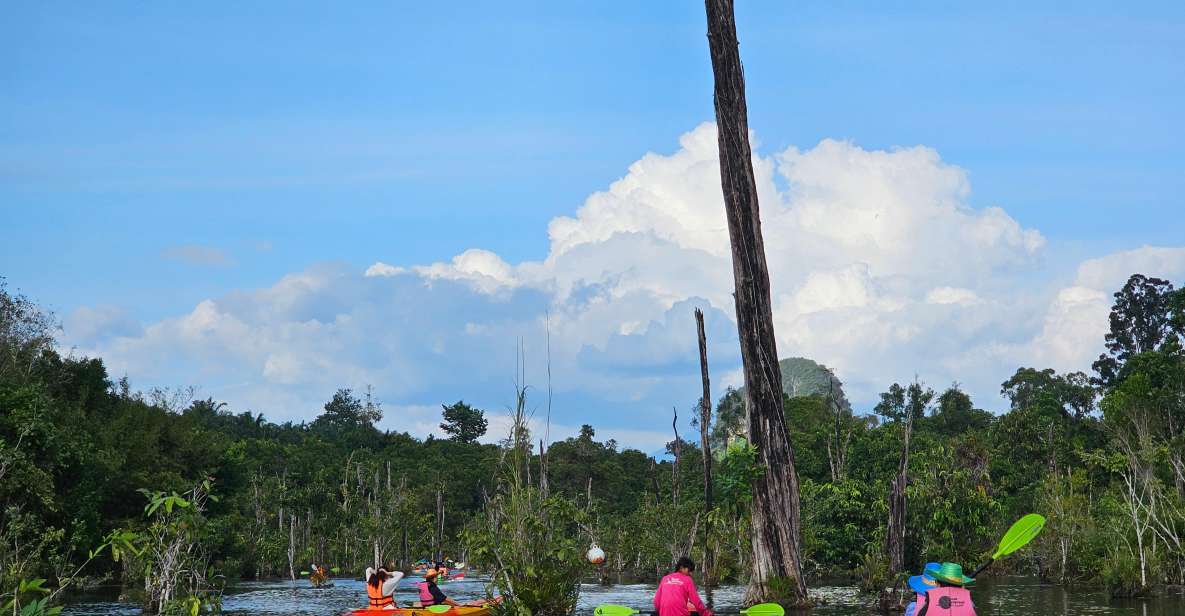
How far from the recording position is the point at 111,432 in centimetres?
4019

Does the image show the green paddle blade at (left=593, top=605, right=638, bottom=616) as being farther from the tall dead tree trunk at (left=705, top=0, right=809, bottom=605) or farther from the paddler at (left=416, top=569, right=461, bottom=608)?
the paddler at (left=416, top=569, right=461, bottom=608)

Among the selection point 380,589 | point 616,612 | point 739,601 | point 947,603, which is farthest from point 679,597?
point 739,601

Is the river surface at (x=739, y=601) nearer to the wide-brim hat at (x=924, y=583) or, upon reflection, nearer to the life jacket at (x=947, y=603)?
the wide-brim hat at (x=924, y=583)

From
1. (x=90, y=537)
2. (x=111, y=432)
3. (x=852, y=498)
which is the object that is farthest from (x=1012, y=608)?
(x=111, y=432)

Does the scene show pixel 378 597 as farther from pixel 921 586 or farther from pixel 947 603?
pixel 947 603

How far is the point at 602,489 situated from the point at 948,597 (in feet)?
180

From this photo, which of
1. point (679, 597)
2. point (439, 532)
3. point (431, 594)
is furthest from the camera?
point (439, 532)

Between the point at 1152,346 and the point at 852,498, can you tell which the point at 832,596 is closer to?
the point at 852,498

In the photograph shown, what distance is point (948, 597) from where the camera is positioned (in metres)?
12.1

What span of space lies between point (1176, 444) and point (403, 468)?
150 feet

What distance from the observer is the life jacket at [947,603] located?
12016mm

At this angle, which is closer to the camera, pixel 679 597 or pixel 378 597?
pixel 679 597

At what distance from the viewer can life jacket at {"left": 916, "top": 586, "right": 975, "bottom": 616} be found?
39.4 ft

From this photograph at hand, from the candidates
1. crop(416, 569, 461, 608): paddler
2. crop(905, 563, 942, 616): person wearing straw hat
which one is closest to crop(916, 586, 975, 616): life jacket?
crop(905, 563, 942, 616): person wearing straw hat
